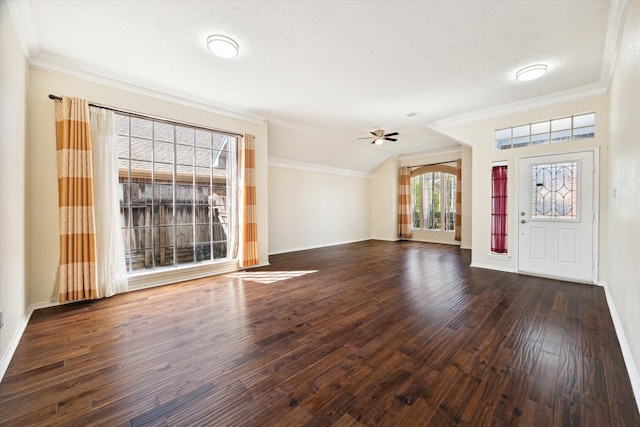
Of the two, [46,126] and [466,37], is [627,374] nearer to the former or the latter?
[466,37]

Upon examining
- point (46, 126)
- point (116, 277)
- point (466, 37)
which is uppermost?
point (466, 37)

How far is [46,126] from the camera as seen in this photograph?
296 centimetres

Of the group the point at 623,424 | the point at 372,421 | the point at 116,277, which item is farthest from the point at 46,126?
the point at 623,424

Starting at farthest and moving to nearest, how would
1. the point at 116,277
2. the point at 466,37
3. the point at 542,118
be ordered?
the point at 542,118 < the point at 116,277 < the point at 466,37

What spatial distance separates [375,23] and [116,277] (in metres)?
4.24

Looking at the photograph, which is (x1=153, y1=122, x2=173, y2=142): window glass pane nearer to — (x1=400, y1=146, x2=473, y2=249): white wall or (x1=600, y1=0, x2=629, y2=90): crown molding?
(x1=600, y1=0, x2=629, y2=90): crown molding

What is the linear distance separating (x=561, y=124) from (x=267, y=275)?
5.26 m

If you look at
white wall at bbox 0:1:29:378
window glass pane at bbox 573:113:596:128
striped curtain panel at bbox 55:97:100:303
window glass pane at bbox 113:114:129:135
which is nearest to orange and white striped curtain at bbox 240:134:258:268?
window glass pane at bbox 113:114:129:135

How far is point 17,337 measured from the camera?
225 centimetres

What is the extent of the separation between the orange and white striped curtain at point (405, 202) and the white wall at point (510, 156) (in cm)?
339

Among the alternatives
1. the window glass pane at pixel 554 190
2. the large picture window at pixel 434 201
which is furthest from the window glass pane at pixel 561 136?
the large picture window at pixel 434 201

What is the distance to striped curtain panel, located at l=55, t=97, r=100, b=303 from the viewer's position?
9.80ft

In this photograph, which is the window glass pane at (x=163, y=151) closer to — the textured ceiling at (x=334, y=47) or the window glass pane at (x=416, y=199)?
the textured ceiling at (x=334, y=47)

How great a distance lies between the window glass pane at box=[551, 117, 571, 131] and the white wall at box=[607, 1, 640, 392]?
4.98 ft
